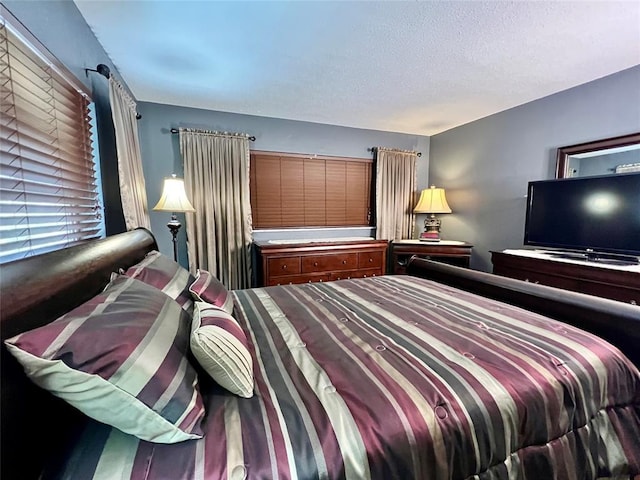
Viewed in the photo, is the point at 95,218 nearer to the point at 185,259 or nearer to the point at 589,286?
the point at 185,259

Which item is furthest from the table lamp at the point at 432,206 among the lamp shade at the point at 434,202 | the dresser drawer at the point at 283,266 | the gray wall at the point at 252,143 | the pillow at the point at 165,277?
the pillow at the point at 165,277

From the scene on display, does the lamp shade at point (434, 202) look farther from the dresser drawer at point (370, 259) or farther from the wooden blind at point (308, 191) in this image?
the dresser drawer at point (370, 259)

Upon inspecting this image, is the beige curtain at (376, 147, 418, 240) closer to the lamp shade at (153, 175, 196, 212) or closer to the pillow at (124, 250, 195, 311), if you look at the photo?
the lamp shade at (153, 175, 196, 212)

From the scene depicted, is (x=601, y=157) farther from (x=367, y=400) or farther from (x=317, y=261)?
(x=367, y=400)

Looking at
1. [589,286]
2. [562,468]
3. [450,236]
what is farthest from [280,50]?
[450,236]

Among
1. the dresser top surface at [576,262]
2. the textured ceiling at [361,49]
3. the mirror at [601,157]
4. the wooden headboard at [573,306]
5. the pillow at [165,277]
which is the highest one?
the textured ceiling at [361,49]

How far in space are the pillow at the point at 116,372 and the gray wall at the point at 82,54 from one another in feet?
4.12

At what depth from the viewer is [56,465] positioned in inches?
24.7

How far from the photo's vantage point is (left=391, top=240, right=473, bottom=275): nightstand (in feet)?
11.7

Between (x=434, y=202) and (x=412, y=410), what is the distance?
3.54 meters

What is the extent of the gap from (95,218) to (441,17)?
2488 millimetres

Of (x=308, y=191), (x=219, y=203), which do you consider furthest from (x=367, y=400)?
(x=308, y=191)

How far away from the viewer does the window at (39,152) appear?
103cm

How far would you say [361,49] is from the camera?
2078mm
